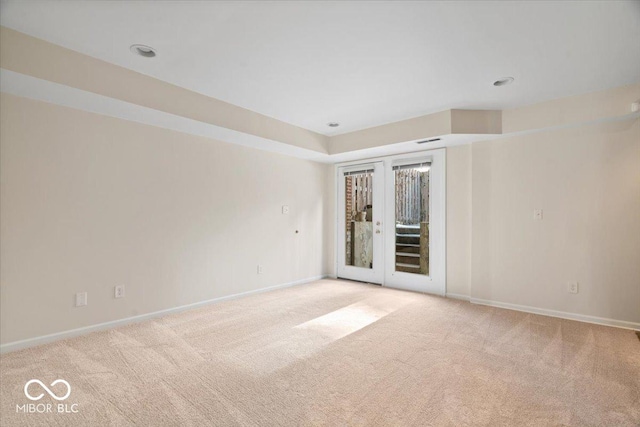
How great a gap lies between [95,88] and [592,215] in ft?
17.3

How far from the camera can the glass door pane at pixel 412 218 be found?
4910mm

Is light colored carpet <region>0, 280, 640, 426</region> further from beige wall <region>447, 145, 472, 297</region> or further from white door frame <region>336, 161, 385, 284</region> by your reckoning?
white door frame <region>336, 161, 385, 284</region>

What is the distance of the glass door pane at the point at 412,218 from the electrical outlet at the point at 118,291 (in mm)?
3895

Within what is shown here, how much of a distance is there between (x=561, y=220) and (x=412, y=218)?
6.27ft

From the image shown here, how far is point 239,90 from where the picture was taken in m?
3.37

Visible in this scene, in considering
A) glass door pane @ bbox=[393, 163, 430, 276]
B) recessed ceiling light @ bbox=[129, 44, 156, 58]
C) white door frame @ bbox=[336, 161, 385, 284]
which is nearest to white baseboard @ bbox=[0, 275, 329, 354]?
white door frame @ bbox=[336, 161, 385, 284]

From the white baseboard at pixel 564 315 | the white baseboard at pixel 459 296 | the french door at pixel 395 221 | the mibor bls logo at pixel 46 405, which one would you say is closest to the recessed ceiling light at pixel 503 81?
the french door at pixel 395 221

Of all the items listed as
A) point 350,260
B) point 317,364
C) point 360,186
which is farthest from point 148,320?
point 360,186

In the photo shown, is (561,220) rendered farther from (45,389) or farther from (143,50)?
(45,389)

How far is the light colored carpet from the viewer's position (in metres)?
1.90

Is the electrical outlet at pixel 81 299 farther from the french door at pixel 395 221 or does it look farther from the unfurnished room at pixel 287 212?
the french door at pixel 395 221

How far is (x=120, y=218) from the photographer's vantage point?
3381mm

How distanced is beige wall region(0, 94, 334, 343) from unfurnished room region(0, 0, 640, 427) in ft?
0.07

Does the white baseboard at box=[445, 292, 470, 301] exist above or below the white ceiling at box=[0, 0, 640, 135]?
below
